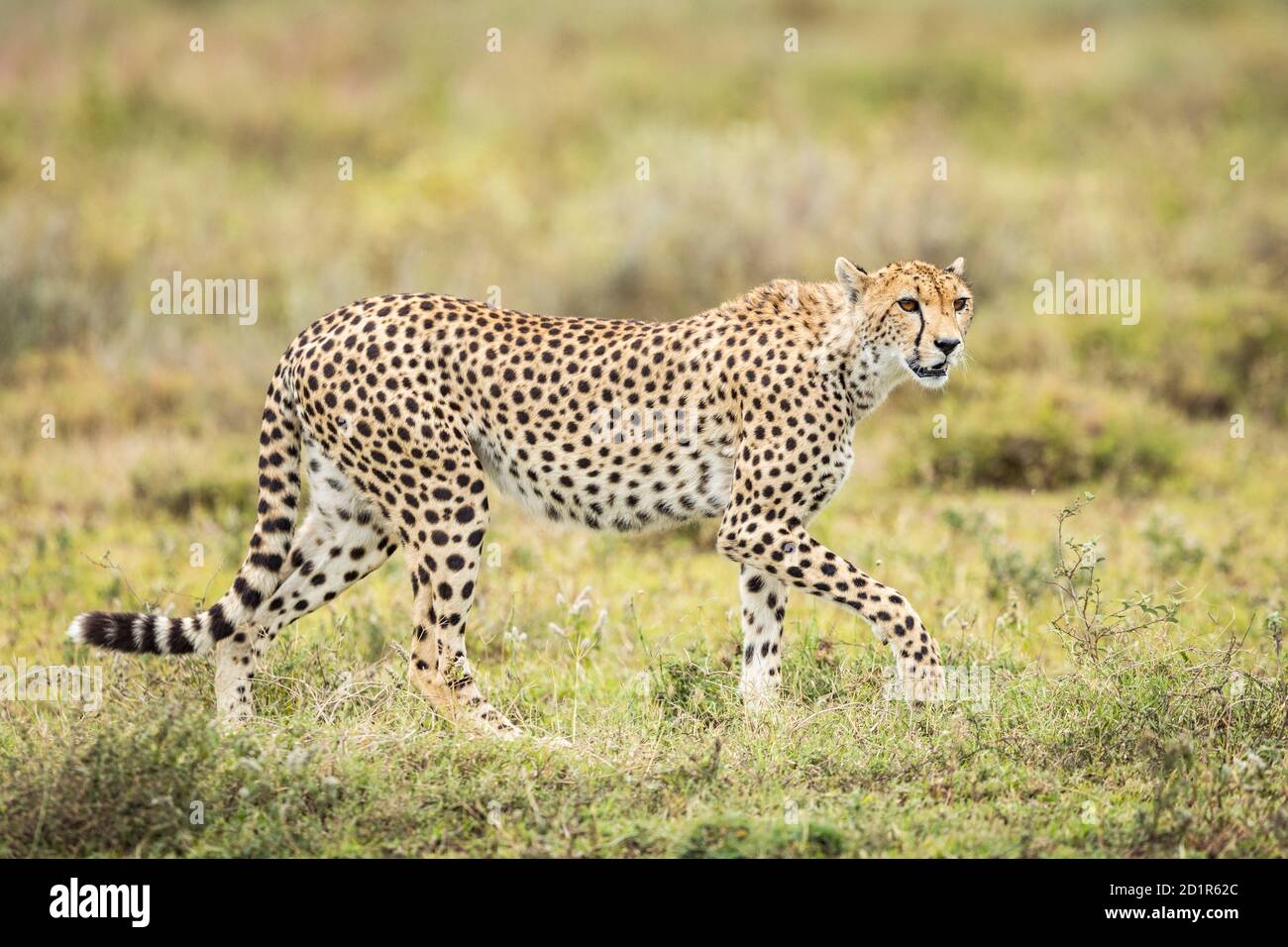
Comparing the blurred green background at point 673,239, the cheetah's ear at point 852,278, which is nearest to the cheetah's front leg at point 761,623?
the blurred green background at point 673,239

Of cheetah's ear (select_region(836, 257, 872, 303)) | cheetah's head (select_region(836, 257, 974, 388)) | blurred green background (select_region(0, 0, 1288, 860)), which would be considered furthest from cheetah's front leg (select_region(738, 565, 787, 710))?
cheetah's ear (select_region(836, 257, 872, 303))

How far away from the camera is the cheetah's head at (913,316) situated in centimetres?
527

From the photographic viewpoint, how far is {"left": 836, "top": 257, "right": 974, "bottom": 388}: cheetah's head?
17.3ft

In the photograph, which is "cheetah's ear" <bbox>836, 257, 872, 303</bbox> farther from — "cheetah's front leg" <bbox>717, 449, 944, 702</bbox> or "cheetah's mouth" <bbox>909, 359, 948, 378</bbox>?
"cheetah's front leg" <bbox>717, 449, 944, 702</bbox>

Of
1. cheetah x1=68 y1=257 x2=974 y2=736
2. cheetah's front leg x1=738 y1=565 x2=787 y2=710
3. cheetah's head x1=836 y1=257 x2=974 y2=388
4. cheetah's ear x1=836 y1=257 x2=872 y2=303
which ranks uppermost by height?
cheetah's ear x1=836 y1=257 x2=872 y2=303

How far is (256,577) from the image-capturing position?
5.43 metres

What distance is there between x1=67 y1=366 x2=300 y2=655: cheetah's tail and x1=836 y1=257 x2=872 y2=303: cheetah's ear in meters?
1.81

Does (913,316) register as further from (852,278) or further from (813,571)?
(813,571)

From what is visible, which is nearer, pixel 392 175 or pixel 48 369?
pixel 48 369

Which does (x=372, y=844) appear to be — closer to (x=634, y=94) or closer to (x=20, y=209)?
(x=20, y=209)

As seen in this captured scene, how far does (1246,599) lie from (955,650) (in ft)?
5.75

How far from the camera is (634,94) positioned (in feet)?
50.4

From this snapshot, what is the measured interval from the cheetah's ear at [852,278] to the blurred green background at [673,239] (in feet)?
3.77

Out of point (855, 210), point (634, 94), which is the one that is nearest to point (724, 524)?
point (855, 210)
